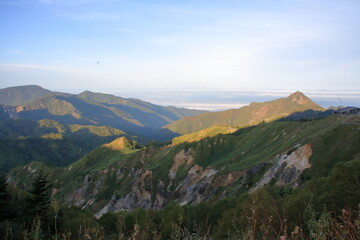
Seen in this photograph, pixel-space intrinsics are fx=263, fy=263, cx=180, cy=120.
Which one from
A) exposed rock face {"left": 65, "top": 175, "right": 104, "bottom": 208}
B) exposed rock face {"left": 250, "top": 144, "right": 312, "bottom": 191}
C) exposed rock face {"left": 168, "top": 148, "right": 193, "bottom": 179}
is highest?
exposed rock face {"left": 250, "top": 144, "right": 312, "bottom": 191}

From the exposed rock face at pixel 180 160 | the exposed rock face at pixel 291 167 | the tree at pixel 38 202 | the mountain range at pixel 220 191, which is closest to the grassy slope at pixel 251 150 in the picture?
the mountain range at pixel 220 191

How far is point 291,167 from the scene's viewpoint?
70.9 m

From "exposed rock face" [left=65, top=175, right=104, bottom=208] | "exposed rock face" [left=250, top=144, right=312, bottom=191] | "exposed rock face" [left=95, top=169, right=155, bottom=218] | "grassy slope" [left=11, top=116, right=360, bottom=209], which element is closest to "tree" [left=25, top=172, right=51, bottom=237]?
"grassy slope" [left=11, top=116, right=360, bottom=209]

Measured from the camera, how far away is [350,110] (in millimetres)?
102938

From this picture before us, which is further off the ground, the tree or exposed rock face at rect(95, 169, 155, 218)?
the tree

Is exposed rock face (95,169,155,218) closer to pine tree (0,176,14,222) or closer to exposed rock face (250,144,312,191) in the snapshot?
exposed rock face (250,144,312,191)

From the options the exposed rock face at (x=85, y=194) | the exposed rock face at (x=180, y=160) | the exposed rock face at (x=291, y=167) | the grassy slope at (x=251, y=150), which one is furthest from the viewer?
the exposed rock face at (x=85, y=194)

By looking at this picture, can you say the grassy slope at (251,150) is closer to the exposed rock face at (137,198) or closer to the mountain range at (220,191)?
the mountain range at (220,191)

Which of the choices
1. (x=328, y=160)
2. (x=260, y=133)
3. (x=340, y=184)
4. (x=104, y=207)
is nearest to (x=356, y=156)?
(x=328, y=160)

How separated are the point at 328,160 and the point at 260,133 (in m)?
80.7

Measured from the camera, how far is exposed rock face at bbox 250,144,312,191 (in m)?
69.0

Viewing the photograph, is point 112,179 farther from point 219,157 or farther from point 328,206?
point 328,206

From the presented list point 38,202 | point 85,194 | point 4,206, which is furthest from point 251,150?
point 85,194

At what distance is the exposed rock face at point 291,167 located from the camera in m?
69.0
